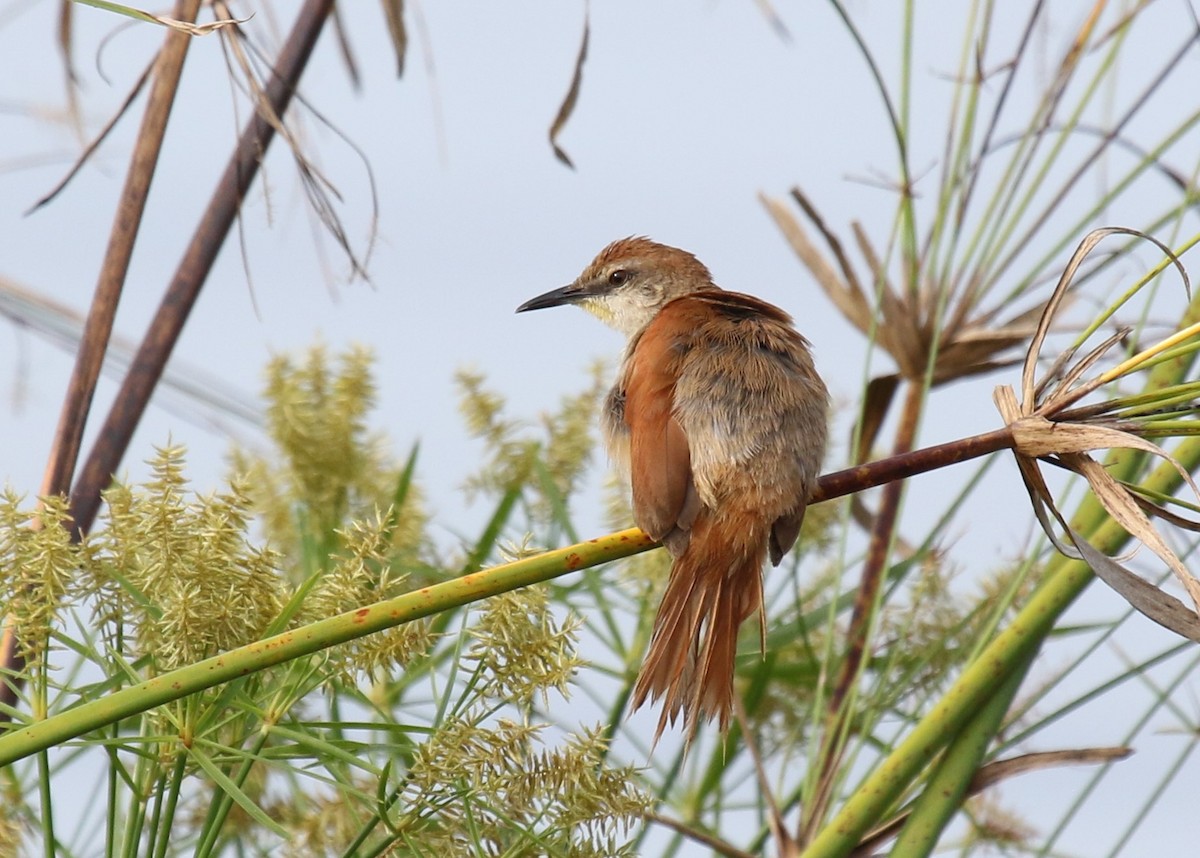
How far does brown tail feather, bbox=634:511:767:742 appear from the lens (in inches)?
105

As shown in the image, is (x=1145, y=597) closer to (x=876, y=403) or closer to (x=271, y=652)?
(x=271, y=652)

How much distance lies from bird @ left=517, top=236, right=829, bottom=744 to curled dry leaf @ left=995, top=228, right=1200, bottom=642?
2.38ft

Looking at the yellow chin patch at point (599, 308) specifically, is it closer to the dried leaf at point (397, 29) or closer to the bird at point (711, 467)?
the bird at point (711, 467)

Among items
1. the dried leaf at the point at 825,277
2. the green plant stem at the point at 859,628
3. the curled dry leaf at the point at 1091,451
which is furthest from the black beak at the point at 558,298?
the curled dry leaf at the point at 1091,451

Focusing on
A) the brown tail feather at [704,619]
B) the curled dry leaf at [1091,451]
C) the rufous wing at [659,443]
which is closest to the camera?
the curled dry leaf at [1091,451]

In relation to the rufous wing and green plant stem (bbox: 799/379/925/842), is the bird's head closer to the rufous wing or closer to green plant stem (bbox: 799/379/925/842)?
the rufous wing

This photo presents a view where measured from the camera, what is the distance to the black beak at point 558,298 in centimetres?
458

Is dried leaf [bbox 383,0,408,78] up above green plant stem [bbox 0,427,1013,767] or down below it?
above

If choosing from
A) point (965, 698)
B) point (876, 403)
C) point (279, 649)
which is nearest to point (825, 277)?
point (876, 403)

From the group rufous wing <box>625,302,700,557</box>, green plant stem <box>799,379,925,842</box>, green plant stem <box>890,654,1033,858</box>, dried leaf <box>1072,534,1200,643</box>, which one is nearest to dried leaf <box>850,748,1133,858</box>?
green plant stem <box>890,654,1033,858</box>

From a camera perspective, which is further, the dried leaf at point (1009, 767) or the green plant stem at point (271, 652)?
the dried leaf at point (1009, 767)

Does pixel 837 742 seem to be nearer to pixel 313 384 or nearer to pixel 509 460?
pixel 509 460

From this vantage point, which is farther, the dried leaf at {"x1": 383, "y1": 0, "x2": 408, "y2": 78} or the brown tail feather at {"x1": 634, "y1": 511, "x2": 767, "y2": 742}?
the dried leaf at {"x1": 383, "y1": 0, "x2": 408, "y2": 78}

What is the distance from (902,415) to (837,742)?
0.93m
